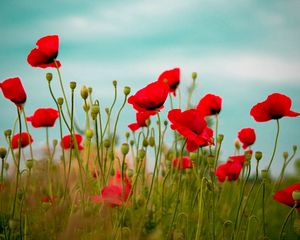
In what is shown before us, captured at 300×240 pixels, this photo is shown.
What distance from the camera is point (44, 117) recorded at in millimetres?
2449

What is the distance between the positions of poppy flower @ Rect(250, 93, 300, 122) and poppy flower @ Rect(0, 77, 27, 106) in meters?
1.02

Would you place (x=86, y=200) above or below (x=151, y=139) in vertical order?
below

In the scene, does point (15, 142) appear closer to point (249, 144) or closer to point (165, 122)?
point (165, 122)

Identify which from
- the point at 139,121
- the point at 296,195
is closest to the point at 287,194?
the point at 296,195

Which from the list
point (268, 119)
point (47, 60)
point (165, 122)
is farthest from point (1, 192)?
point (268, 119)

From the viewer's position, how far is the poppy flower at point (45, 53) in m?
2.03

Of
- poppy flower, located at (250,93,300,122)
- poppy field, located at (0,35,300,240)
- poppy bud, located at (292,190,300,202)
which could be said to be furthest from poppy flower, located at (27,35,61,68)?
poppy bud, located at (292,190,300,202)

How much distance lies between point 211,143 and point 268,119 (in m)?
0.48

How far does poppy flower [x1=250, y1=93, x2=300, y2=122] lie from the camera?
78.5 inches

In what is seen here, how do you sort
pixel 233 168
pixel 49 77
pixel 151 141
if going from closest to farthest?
1. pixel 49 77
2. pixel 151 141
3. pixel 233 168

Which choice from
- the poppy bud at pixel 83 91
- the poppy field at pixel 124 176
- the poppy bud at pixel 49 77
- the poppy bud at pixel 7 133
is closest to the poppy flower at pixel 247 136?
the poppy field at pixel 124 176

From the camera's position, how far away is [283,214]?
4484 millimetres

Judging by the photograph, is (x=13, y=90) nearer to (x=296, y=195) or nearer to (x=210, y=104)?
(x=210, y=104)

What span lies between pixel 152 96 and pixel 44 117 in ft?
2.92
